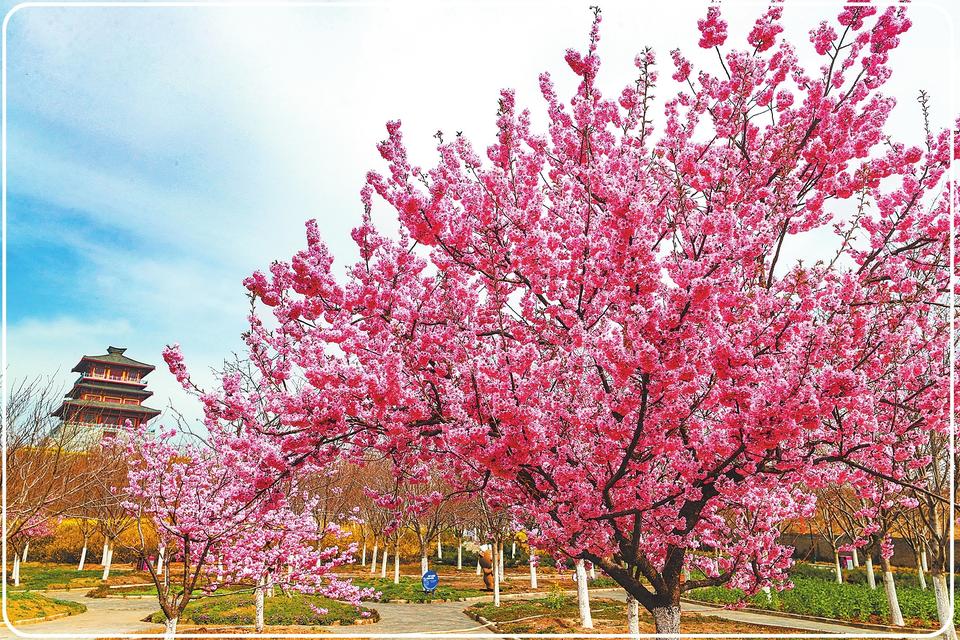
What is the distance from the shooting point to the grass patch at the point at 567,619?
1396 centimetres

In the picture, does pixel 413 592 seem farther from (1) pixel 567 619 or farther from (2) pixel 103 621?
(2) pixel 103 621

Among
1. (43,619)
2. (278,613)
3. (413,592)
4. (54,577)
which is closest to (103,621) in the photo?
(43,619)

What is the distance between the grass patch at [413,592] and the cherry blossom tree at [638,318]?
17303 mm

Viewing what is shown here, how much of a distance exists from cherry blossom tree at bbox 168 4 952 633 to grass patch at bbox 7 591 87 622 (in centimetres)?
1493

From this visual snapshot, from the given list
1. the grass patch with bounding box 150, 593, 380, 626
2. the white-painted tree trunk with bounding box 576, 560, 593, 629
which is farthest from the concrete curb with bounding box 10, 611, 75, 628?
the white-painted tree trunk with bounding box 576, 560, 593, 629

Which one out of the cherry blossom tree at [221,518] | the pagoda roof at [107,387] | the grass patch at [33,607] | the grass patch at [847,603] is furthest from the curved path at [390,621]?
the pagoda roof at [107,387]

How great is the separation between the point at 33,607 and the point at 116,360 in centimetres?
4657

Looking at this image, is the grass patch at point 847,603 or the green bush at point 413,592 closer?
the grass patch at point 847,603

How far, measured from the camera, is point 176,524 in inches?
274

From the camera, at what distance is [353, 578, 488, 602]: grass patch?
2088 cm

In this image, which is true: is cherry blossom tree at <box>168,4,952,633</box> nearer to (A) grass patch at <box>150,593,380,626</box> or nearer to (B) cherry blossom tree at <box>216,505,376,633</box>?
(B) cherry blossom tree at <box>216,505,376,633</box>

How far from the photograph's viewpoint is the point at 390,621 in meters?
15.9

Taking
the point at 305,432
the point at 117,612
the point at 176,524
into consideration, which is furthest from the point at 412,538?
the point at 305,432

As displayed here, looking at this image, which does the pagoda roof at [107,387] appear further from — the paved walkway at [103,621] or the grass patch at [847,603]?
the grass patch at [847,603]
